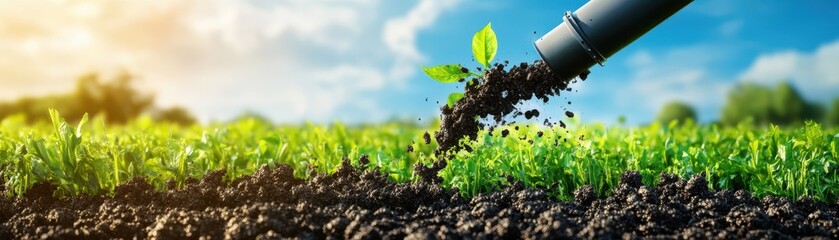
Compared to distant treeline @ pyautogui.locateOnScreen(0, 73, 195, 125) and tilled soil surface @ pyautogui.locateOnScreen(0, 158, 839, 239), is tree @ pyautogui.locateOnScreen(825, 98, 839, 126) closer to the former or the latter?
distant treeline @ pyautogui.locateOnScreen(0, 73, 195, 125)

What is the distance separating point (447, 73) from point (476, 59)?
187mm

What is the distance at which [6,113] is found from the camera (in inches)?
1072

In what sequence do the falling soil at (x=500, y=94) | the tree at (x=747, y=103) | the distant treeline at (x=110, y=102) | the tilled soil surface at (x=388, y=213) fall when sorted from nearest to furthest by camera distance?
the tilled soil surface at (x=388, y=213) < the falling soil at (x=500, y=94) < the distant treeline at (x=110, y=102) < the tree at (x=747, y=103)

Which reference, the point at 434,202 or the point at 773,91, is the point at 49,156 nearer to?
the point at 434,202

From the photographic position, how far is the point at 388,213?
3332 mm

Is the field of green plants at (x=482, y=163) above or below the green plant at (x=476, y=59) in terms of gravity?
below

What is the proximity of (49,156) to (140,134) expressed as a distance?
2.82 feet

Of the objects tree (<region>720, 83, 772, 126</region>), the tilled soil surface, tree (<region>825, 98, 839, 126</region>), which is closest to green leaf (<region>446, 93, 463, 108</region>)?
the tilled soil surface

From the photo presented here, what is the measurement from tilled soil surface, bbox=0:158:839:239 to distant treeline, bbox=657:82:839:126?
28.0m

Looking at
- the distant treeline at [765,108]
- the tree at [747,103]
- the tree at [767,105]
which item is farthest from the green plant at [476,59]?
the tree at [747,103]

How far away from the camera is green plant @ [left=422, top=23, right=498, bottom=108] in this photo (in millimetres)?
4270

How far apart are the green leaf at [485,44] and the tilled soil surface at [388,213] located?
0.77 m

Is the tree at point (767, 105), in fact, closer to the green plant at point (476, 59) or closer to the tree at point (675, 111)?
the tree at point (675, 111)

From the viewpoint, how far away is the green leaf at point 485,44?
14.0 ft
